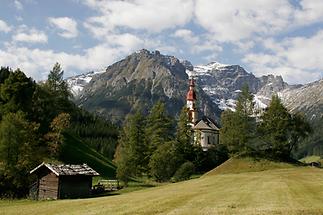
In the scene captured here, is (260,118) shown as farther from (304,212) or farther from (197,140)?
(304,212)

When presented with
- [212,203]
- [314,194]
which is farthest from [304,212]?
[314,194]

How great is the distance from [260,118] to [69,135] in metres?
48.7

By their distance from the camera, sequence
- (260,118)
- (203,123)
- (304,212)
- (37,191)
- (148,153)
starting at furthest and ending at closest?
(203,123) < (260,118) < (148,153) < (37,191) < (304,212)

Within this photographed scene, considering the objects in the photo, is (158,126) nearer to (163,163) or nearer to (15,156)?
(163,163)

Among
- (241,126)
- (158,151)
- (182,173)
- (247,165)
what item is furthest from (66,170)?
(241,126)

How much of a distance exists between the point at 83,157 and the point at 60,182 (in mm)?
42230

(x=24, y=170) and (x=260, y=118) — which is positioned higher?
(x=260, y=118)

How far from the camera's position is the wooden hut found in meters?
66.9

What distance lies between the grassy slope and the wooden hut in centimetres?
2894

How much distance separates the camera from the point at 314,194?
4806cm

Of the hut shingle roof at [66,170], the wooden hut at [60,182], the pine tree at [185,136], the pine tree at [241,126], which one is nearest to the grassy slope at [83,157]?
the pine tree at [185,136]

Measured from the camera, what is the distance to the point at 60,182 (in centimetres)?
6675

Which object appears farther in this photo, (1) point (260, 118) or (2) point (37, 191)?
(1) point (260, 118)

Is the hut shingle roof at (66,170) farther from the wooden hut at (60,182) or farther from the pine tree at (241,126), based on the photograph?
the pine tree at (241,126)
